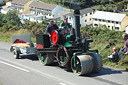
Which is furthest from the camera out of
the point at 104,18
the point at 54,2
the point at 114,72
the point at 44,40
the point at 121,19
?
→ the point at 54,2

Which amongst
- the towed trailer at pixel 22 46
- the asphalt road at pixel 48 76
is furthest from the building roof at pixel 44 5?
the asphalt road at pixel 48 76

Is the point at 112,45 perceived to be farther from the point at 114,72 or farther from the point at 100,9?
the point at 100,9

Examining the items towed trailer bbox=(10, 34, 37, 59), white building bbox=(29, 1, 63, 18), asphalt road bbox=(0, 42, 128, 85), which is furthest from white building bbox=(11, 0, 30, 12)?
asphalt road bbox=(0, 42, 128, 85)

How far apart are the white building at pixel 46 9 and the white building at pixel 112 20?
53.2 feet

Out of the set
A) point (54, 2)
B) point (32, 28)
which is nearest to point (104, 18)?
point (54, 2)

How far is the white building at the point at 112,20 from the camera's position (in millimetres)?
65875

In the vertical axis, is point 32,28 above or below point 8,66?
above

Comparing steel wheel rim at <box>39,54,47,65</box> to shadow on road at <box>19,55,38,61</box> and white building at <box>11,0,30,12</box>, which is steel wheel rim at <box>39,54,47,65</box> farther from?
white building at <box>11,0,30,12</box>

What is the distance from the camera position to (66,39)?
1121 centimetres

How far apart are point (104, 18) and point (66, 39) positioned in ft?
198

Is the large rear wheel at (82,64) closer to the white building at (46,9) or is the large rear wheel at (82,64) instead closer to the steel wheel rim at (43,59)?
the steel wheel rim at (43,59)

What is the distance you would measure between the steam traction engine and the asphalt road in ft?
1.04

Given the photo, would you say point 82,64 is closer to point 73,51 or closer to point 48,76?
point 73,51

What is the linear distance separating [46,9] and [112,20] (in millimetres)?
26097
